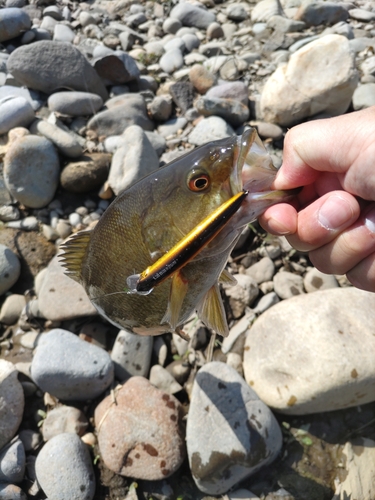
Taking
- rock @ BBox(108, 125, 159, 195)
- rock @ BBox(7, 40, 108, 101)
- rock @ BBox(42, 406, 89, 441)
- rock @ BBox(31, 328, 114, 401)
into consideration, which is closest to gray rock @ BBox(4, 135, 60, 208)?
rock @ BBox(108, 125, 159, 195)

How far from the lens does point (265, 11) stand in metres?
8.48

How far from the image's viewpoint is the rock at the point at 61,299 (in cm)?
441

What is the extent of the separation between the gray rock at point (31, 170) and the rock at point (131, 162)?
2.74 ft

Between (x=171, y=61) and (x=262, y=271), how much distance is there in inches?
204

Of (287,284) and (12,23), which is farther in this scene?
(12,23)

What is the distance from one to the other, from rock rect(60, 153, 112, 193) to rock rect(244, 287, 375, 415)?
297 centimetres

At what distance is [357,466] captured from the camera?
3484 millimetres

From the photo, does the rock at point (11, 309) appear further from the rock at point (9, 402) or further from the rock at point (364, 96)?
the rock at point (364, 96)

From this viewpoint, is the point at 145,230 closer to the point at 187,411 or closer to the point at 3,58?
the point at 187,411

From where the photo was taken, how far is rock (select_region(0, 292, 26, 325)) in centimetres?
473

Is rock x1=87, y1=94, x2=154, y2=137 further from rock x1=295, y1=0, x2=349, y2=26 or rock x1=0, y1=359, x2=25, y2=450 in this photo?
rock x1=295, y1=0, x2=349, y2=26

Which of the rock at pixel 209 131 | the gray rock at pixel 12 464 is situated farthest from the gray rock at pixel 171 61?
the gray rock at pixel 12 464

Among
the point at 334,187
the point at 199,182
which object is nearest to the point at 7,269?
the point at 199,182

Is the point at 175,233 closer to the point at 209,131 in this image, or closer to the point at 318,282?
the point at 318,282
